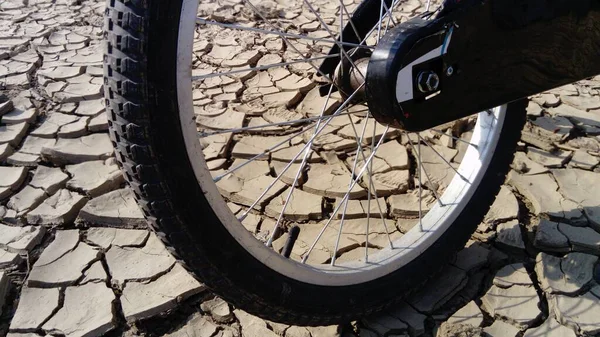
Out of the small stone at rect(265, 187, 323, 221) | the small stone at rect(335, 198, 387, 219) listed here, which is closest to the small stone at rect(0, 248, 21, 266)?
the small stone at rect(265, 187, 323, 221)

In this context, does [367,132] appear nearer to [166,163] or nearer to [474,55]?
[474,55]

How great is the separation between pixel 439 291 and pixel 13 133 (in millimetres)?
2000

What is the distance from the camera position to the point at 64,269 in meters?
2.15

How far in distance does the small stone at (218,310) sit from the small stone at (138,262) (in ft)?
0.76

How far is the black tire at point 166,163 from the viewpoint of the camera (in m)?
1.24

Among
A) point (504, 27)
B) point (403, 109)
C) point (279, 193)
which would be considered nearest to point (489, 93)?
point (504, 27)

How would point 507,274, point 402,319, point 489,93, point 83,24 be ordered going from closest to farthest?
Answer: point 489,93 < point 402,319 < point 507,274 < point 83,24

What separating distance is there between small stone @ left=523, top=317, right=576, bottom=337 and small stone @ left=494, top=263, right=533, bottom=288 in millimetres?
162

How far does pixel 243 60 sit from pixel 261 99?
18.8 inches

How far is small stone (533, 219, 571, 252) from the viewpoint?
216cm

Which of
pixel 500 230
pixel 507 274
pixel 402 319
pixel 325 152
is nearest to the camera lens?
pixel 402 319

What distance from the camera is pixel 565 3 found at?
63.2 inches

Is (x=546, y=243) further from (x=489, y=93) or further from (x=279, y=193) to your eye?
(x=279, y=193)

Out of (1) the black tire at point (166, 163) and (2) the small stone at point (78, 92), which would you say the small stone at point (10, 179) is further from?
(1) the black tire at point (166, 163)
